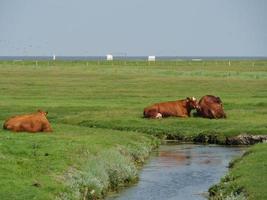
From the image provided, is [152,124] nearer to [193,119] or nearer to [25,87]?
[193,119]

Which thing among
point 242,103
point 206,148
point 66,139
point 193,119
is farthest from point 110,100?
point 66,139

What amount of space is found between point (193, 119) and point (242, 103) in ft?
31.0

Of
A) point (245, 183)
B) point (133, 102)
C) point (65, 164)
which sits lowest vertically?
point (133, 102)

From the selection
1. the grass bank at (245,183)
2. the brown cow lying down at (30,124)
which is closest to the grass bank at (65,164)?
the brown cow lying down at (30,124)

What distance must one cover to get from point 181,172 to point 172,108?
48.2 feet

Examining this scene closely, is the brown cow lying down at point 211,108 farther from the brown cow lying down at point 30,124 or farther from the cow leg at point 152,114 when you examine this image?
the brown cow lying down at point 30,124

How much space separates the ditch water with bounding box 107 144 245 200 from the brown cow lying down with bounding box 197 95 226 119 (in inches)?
239

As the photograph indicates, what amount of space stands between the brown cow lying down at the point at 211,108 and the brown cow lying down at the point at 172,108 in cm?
48

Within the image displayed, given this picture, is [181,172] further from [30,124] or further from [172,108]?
[172,108]

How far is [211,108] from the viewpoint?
3888cm

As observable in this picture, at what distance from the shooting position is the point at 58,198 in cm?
1719

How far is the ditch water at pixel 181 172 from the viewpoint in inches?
818

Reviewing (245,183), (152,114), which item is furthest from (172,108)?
(245,183)

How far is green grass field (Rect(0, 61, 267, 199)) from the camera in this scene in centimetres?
1931
